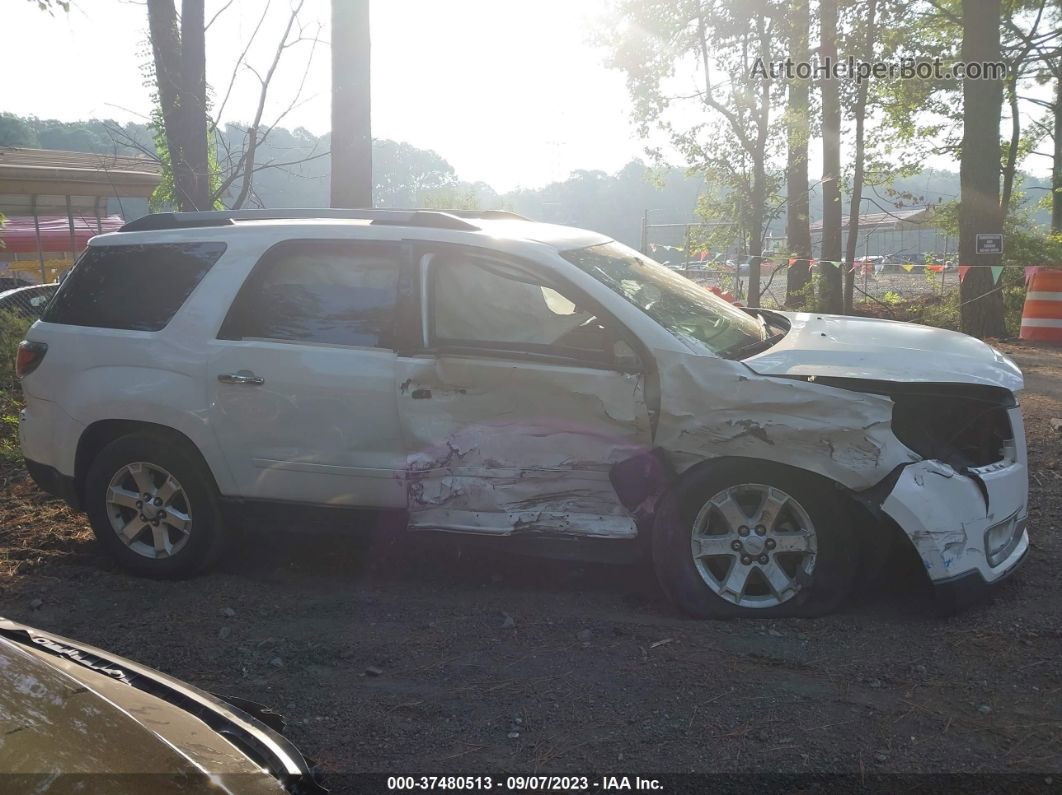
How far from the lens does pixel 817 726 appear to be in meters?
3.38

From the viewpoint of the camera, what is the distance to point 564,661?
400 cm

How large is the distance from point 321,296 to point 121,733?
3.13 m

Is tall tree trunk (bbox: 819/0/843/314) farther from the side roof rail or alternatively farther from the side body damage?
the side body damage

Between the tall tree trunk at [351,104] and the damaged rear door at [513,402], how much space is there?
5028mm

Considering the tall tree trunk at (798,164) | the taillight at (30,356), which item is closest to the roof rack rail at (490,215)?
the taillight at (30,356)

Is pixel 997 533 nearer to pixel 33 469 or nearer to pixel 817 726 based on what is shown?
pixel 817 726

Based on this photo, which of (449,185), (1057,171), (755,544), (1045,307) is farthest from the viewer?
(449,185)

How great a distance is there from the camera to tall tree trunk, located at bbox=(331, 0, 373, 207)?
9.23 metres

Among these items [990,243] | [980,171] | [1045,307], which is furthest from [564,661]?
[980,171]

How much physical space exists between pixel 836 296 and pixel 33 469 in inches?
589

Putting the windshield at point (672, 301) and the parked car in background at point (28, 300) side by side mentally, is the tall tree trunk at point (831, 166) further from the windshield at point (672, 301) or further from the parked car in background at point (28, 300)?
the windshield at point (672, 301)

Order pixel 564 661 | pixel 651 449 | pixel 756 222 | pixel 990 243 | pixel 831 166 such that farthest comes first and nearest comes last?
pixel 831 166 → pixel 756 222 → pixel 990 243 → pixel 651 449 → pixel 564 661

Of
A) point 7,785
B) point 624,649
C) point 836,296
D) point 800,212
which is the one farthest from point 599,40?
point 7,785

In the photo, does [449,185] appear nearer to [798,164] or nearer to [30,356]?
[798,164]
